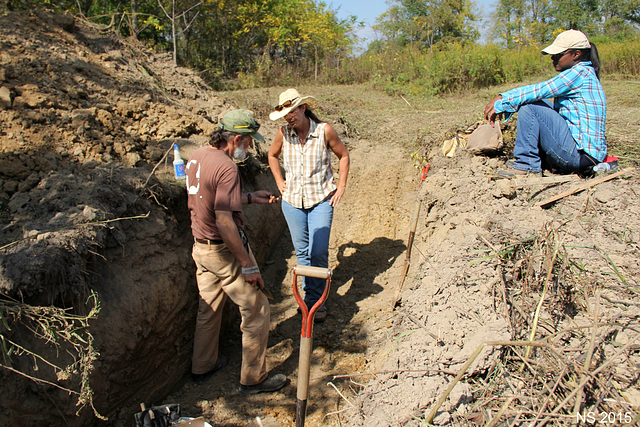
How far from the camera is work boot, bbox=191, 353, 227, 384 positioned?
11.2 ft

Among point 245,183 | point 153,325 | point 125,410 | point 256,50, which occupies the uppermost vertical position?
point 256,50

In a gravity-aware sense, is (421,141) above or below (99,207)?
above

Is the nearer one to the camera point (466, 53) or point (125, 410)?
point (125, 410)

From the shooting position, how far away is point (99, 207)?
3090 millimetres

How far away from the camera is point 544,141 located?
167 inches

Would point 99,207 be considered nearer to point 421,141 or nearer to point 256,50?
point 421,141

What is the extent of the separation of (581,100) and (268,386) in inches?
157

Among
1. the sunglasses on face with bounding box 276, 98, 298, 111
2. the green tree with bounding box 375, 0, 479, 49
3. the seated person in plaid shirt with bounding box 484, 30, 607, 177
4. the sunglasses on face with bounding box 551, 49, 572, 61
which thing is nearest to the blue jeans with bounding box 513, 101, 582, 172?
the seated person in plaid shirt with bounding box 484, 30, 607, 177

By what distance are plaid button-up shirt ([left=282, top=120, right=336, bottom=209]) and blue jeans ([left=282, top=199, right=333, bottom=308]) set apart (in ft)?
0.26

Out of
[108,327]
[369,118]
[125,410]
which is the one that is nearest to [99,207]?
[108,327]

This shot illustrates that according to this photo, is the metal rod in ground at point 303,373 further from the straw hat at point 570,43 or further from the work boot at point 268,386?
the straw hat at point 570,43

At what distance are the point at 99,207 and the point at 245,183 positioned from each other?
212 cm

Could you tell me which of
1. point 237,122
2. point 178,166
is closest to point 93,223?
point 178,166

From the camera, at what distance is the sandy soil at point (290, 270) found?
8.00 feet
